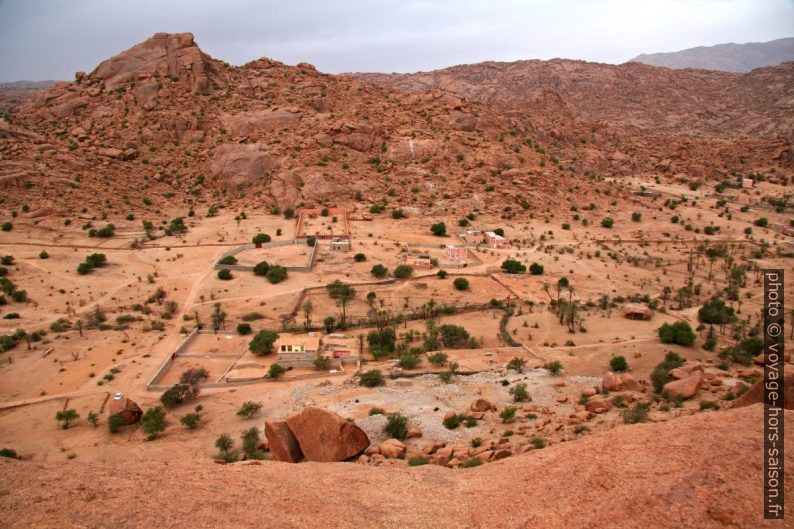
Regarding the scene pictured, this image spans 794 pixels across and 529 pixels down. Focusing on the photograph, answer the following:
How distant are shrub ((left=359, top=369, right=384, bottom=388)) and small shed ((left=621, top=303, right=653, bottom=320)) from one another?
1476 centimetres

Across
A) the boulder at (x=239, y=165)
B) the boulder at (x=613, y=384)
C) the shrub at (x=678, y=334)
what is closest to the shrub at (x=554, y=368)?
the boulder at (x=613, y=384)

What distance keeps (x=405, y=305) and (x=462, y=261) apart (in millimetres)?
8005

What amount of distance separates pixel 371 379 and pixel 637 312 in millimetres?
15520

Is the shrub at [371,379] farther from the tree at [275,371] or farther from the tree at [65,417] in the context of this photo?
the tree at [65,417]

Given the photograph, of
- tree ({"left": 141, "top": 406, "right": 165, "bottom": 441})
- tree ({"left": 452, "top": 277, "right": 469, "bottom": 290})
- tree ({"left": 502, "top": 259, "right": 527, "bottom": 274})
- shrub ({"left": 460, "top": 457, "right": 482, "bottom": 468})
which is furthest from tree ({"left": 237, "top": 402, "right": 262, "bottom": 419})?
tree ({"left": 502, "top": 259, "right": 527, "bottom": 274})

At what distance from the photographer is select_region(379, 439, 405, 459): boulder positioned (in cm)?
1358

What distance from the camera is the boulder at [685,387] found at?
1563 cm

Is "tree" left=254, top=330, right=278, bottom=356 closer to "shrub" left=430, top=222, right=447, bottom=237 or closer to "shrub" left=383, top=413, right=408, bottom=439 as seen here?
"shrub" left=383, top=413, right=408, bottom=439

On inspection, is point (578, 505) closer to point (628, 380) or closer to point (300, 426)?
point (300, 426)

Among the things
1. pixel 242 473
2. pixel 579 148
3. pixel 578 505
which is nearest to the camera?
pixel 578 505

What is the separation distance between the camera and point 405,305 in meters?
31.2

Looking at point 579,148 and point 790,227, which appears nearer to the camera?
point 790,227

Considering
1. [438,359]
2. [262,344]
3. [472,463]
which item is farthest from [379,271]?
[472,463]

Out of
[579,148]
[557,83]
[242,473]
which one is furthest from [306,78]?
[557,83]
